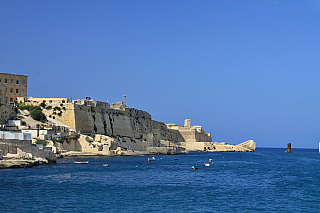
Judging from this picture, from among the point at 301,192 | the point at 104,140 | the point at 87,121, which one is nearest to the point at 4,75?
the point at 87,121

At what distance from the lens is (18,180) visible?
20.4m

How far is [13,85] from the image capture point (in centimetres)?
4775

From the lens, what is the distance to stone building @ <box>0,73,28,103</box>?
46763 mm

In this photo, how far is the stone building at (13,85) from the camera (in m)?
46.8

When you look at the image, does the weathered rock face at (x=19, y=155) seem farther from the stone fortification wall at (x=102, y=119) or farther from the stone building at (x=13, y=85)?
the stone building at (x=13, y=85)

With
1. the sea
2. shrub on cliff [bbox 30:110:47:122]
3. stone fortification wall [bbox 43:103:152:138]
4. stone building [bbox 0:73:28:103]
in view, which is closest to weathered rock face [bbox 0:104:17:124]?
shrub on cliff [bbox 30:110:47:122]

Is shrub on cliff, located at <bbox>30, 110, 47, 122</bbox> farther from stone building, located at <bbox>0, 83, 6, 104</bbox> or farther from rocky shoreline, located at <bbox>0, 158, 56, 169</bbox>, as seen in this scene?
rocky shoreline, located at <bbox>0, 158, 56, 169</bbox>

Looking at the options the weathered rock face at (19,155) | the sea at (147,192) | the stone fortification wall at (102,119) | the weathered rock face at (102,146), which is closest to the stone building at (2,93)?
the stone fortification wall at (102,119)

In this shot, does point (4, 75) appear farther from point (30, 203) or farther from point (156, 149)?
point (30, 203)

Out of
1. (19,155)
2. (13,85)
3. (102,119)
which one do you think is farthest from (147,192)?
(13,85)

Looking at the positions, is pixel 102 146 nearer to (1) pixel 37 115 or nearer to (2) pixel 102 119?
(1) pixel 37 115

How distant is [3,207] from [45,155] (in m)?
15.0

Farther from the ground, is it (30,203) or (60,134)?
(60,134)

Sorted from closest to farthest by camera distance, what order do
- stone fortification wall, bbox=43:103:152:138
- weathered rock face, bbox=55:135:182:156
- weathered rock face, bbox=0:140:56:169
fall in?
weathered rock face, bbox=0:140:56:169, weathered rock face, bbox=55:135:182:156, stone fortification wall, bbox=43:103:152:138
